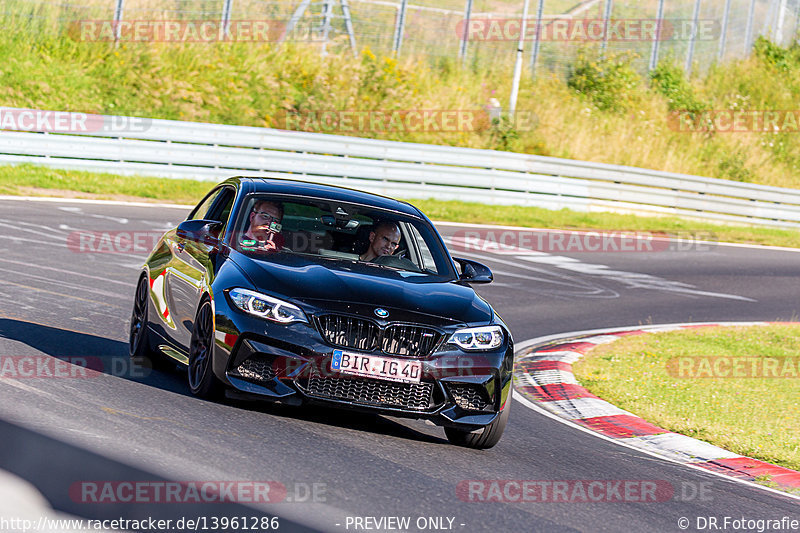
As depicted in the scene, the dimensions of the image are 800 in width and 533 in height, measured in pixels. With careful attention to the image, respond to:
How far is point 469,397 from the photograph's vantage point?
6.91 metres

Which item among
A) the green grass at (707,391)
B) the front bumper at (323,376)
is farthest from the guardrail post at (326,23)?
the front bumper at (323,376)

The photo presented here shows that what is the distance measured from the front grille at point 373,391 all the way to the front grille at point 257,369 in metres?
0.25

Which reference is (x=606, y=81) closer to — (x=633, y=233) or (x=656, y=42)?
(x=656, y=42)

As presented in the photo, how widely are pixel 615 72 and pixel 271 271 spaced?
36.3m

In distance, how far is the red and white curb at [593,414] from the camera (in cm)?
784

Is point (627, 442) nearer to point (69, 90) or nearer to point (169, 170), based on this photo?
point (169, 170)

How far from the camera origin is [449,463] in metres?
6.63

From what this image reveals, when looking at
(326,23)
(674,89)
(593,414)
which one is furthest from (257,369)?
(674,89)

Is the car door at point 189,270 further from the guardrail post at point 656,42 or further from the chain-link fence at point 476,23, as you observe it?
the guardrail post at point 656,42
